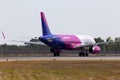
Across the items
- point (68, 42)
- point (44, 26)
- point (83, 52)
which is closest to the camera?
point (83, 52)

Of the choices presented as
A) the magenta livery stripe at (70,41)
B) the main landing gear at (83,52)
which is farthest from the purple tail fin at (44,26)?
the main landing gear at (83,52)

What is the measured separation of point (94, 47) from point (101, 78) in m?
57.5

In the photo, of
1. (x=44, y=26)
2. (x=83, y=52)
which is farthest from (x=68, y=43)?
(x=44, y=26)

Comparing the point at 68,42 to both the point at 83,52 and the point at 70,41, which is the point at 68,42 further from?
the point at 83,52

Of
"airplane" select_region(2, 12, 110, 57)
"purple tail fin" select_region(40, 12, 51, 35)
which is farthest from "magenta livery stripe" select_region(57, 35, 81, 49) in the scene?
"purple tail fin" select_region(40, 12, 51, 35)

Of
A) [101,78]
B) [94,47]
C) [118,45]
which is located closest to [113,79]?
[101,78]

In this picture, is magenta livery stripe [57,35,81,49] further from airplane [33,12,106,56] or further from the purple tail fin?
the purple tail fin

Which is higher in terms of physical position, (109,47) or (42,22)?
(42,22)

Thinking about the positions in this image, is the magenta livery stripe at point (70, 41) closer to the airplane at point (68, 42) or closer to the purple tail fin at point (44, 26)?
the airplane at point (68, 42)

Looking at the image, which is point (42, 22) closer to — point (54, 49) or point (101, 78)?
point (54, 49)

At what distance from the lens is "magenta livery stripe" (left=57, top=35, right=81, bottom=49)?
91.1 meters

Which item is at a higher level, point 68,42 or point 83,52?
point 68,42

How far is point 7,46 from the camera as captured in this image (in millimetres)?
169375

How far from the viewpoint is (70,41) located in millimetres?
91438
